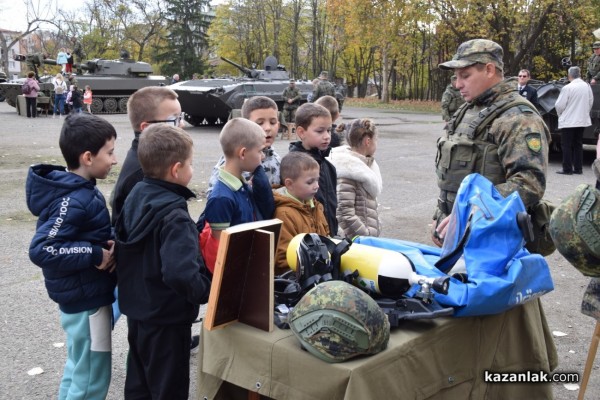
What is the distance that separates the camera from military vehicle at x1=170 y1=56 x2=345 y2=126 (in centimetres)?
1945

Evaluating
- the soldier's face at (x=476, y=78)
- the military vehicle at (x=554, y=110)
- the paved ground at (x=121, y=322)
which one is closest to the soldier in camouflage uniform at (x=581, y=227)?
the soldier's face at (x=476, y=78)

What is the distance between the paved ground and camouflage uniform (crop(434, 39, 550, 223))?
1274 mm

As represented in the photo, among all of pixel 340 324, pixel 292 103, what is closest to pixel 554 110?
pixel 292 103

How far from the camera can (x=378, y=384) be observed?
7.97 feet

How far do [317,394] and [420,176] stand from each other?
9.31m

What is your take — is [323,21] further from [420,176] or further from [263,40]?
[420,176]

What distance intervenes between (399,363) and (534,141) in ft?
5.73

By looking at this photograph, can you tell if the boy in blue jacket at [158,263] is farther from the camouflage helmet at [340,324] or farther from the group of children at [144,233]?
the camouflage helmet at [340,324]

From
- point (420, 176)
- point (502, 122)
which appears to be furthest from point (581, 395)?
point (420, 176)

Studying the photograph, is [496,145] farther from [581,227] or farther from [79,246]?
[79,246]

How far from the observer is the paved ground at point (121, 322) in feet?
13.6

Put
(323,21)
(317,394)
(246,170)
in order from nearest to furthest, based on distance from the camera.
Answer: (317,394) < (246,170) < (323,21)

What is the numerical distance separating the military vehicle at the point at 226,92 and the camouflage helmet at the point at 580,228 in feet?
56.7

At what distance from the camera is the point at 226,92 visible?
19.4m
